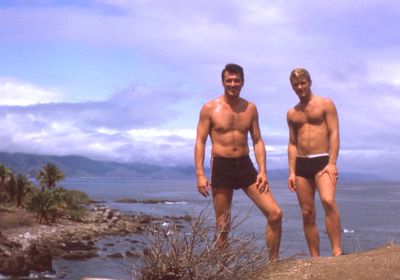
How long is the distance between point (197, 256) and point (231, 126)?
1658mm

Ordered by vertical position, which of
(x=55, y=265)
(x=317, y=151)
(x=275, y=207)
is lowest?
(x=55, y=265)

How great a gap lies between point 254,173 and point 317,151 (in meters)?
0.95

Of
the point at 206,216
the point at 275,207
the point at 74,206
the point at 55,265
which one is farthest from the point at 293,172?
the point at 74,206

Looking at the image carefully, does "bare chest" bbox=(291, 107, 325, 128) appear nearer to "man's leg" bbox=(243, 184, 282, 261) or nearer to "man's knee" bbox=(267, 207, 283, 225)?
"man's leg" bbox=(243, 184, 282, 261)

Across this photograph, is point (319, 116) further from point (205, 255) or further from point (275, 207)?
point (205, 255)

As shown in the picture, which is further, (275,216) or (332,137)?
(332,137)

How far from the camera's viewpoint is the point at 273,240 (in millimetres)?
7723

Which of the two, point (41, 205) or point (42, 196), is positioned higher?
point (42, 196)

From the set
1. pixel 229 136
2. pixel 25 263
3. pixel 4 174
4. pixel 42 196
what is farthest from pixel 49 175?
pixel 229 136

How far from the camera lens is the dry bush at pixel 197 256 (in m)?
7.20

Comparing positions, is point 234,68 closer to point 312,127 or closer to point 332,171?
point 312,127

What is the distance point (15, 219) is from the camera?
177 feet

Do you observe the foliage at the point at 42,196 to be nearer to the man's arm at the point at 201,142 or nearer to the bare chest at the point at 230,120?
the man's arm at the point at 201,142

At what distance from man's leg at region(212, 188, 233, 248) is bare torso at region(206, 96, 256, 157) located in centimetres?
45
